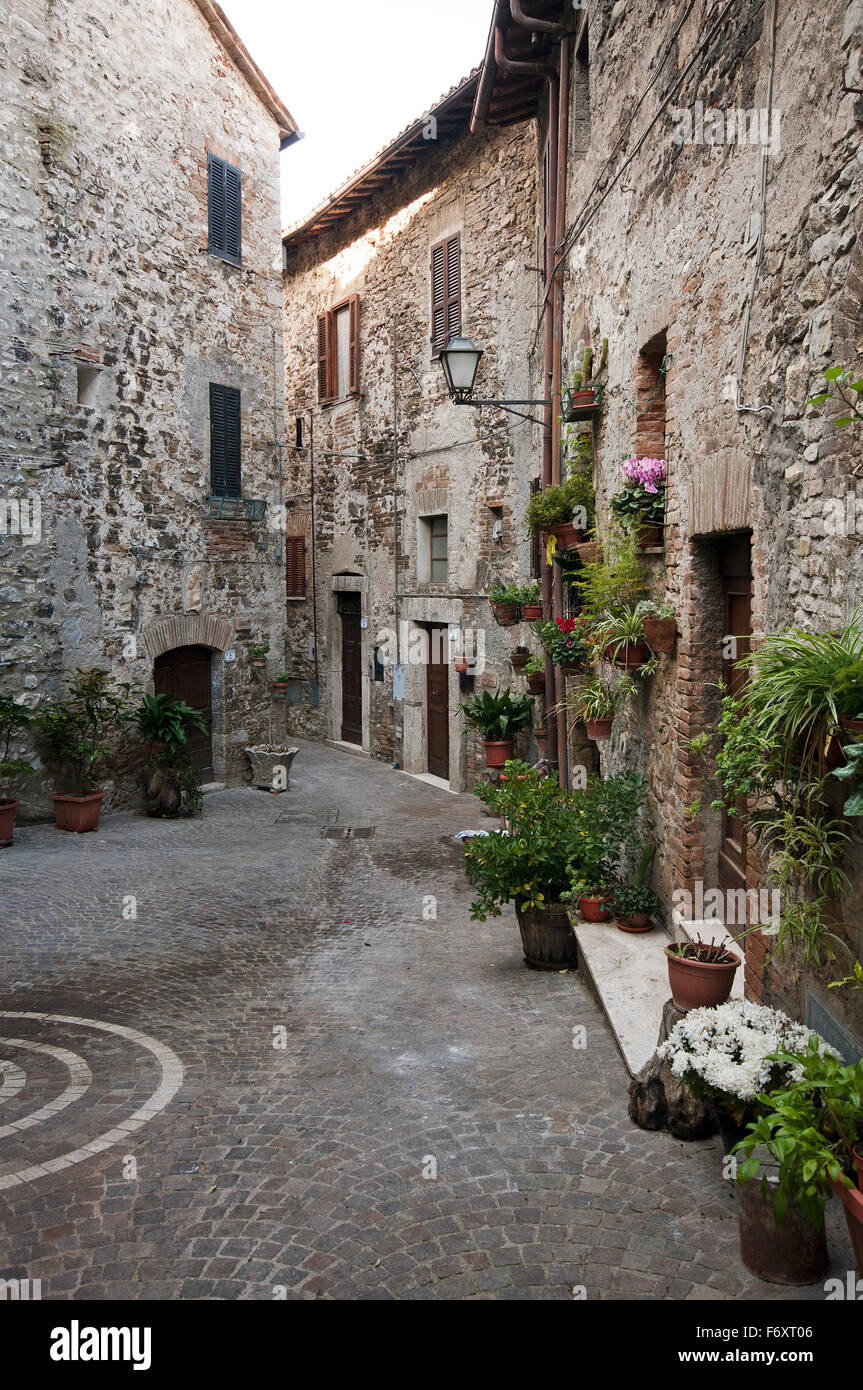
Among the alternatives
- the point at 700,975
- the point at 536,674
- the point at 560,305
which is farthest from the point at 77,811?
the point at 700,975

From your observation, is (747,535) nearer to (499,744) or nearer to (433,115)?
(499,744)

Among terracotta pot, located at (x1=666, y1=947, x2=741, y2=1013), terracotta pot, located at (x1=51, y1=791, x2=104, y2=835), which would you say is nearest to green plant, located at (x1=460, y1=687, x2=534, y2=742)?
terracotta pot, located at (x1=51, y1=791, x2=104, y2=835)

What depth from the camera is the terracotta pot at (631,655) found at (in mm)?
6215

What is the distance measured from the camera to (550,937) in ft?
21.7

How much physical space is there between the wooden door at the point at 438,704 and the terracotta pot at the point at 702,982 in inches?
410

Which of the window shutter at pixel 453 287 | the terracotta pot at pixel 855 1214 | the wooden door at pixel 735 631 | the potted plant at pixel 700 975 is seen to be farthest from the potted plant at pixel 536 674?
the terracotta pot at pixel 855 1214

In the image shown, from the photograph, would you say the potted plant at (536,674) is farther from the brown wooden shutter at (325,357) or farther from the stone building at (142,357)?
the brown wooden shutter at (325,357)

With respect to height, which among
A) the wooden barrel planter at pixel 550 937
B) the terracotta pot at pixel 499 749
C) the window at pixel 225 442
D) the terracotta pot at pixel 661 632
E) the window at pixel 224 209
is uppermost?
the window at pixel 224 209

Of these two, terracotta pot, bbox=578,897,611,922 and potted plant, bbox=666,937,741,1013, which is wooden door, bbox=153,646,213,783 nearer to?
terracotta pot, bbox=578,897,611,922

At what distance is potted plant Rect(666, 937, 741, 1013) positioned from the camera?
428 cm

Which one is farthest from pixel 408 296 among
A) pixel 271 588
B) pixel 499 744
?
pixel 499 744

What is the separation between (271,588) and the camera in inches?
571

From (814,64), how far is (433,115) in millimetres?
10720

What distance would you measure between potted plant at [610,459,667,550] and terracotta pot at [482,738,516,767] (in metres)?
5.63
